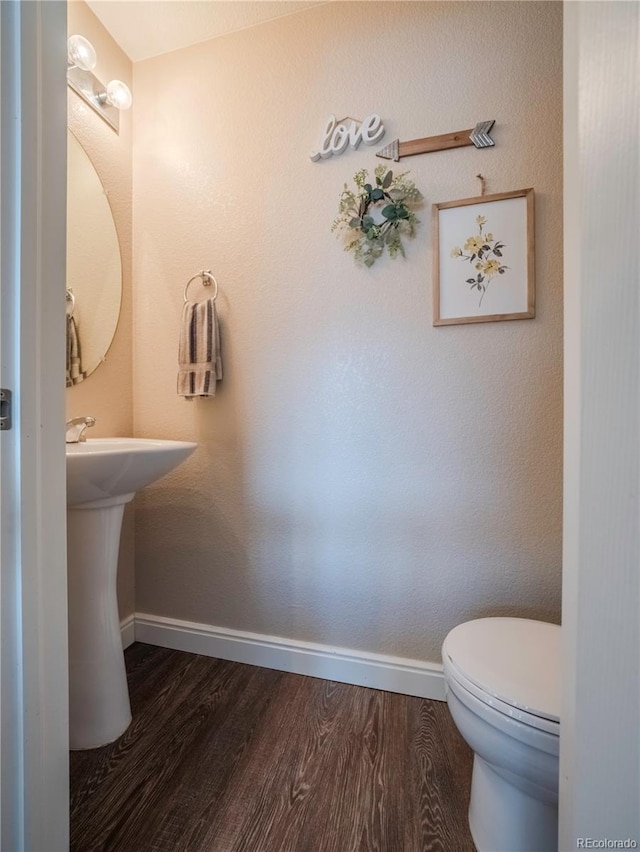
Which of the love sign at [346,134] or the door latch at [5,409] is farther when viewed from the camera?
the love sign at [346,134]

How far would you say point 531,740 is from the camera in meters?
0.67

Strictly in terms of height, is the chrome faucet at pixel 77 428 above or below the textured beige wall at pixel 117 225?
below

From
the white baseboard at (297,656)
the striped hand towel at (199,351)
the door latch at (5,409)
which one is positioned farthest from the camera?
the striped hand towel at (199,351)

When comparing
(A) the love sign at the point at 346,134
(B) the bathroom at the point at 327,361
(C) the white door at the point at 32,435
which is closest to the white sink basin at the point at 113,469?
(C) the white door at the point at 32,435

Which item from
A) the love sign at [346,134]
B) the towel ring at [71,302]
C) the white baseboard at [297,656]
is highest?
the love sign at [346,134]

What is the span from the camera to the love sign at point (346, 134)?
1.29m

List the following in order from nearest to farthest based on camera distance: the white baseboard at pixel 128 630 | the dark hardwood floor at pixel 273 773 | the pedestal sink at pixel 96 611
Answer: the dark hardwood floor at pixel 273 773 → the pedestal sink at pixel 96 611 → the white baseboard at pixel 128 630

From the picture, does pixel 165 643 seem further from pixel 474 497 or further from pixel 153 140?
pixel 153 140

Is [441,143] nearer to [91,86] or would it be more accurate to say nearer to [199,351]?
[199,351]

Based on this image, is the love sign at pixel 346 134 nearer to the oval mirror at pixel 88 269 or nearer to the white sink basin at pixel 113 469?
the oval mirror at pixel 88 269

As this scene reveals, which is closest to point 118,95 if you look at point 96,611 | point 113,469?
point 113,469

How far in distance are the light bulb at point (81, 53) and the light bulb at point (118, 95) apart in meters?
0.10

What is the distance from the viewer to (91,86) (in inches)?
53.2

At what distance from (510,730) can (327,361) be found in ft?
3.66
